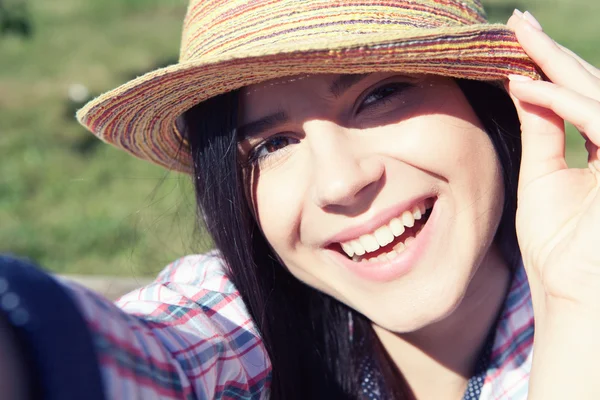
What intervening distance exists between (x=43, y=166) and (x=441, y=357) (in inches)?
147

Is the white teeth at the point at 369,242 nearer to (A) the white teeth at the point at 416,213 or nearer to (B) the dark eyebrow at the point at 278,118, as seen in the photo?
(A) the white teeth at the point at 416,213

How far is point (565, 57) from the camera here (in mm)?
1410

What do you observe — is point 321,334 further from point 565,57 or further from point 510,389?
point 565,57

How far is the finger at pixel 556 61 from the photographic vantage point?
141 centimetres

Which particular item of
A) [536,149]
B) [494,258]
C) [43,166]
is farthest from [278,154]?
[43,166]

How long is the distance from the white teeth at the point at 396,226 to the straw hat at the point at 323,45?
351 mm

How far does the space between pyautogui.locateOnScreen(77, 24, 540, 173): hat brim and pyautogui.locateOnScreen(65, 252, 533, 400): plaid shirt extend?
17.6 inches

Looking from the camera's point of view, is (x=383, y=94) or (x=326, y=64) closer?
(x=326, y=64)

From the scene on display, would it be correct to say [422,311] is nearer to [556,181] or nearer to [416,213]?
[416,213]

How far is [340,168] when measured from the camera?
141 cm

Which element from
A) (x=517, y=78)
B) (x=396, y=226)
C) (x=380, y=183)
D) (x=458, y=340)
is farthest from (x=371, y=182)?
(x=458, y=340)

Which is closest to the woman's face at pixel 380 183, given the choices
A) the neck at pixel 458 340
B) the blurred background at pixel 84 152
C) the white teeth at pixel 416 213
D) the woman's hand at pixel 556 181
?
the white teeth at pixel 416 213

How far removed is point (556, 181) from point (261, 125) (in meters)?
0.69

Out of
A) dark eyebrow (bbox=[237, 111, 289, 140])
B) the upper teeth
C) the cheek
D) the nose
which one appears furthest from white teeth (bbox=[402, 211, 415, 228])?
dark eyebrow (bbox=[237, 111, 289, 140])
